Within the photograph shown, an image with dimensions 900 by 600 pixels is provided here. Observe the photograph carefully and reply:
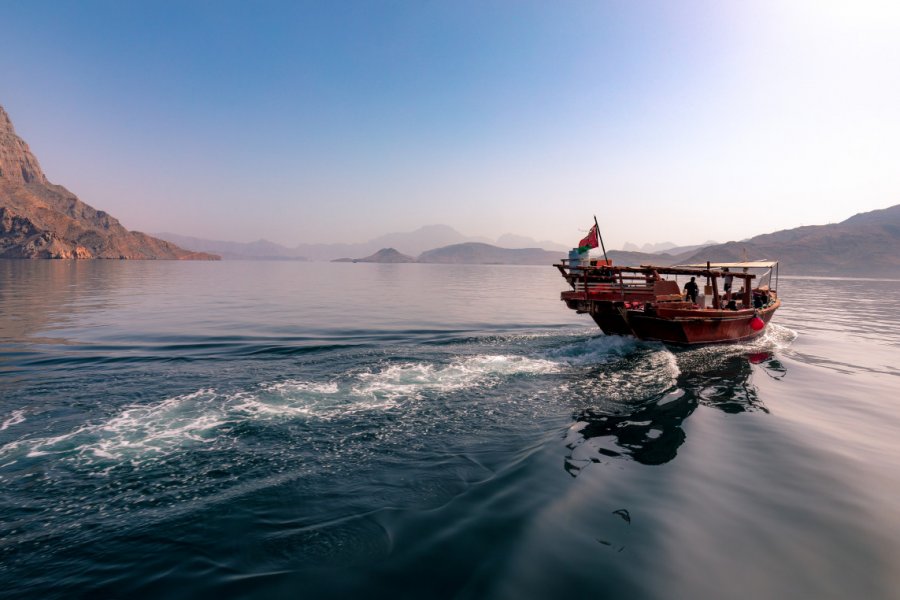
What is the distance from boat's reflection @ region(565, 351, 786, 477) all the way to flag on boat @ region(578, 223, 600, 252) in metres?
8.22

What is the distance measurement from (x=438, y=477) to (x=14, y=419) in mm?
11660

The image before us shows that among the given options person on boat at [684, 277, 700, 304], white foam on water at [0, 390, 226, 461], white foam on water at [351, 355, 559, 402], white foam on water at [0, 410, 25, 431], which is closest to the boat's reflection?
white foam on water at [351, 355, 559, 402]

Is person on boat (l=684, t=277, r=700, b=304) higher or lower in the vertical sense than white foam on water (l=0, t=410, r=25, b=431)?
higher

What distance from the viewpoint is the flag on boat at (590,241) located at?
75.6 feet

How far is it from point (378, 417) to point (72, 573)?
660 cm

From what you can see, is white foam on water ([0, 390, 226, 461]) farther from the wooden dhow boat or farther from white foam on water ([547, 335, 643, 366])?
the wooden dhow boat

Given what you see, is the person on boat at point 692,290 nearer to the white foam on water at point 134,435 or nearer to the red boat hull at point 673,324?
the red boat hull at point 673,324

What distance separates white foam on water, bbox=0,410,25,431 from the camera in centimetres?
1013

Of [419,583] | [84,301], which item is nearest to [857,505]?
[419,583]

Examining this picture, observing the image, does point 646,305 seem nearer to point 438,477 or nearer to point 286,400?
point 438,477

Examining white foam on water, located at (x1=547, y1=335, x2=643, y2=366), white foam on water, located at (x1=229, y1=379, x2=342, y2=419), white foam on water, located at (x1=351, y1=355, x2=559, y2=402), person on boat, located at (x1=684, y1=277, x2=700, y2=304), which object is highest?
person on boat, located at (x1=684, y1=277, x2=700, y2=304)

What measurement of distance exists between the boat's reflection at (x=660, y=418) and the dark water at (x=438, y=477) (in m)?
0.09

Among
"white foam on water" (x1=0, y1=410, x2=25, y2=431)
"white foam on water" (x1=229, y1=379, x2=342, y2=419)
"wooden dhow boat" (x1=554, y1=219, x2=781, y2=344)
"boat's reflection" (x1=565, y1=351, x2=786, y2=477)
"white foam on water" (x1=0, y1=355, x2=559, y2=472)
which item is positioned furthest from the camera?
"wooden dhow boat" (x1=554, y1=219, x2=781, y2=344)

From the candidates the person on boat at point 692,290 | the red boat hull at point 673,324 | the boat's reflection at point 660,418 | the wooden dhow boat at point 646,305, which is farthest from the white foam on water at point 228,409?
the person on boat at point 692,290
